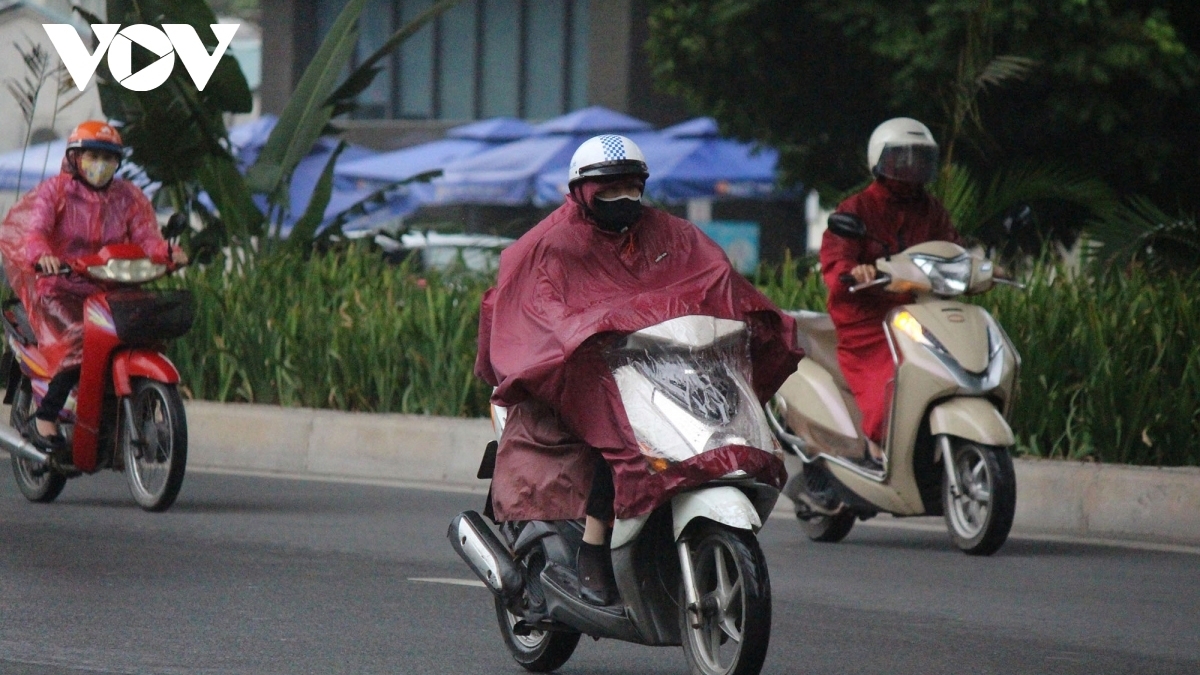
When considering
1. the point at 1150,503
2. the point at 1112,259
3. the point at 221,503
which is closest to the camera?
the point at 1150,503

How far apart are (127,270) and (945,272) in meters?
3.78

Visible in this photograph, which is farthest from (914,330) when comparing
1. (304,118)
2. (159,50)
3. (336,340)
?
(304,118)

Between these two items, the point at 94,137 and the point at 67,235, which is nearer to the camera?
the point at 94,137

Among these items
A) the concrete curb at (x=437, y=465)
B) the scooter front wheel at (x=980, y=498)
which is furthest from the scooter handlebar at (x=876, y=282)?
the concrete curb at (x=437, y=465)

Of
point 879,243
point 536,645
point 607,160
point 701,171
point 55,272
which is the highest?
point 607,160

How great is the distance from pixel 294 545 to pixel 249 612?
5.88ft

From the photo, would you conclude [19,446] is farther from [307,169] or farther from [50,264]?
[307,169]

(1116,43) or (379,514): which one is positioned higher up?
(1116,43)

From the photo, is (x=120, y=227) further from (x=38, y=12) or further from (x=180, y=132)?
(x=38, y=12)

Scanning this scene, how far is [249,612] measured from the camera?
7.16 metres

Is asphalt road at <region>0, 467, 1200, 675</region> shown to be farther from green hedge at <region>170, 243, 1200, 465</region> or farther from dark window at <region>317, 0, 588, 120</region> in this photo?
dark window at <region>317, 0, 588, 120</region>

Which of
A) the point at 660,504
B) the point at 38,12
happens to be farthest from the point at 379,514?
the point at 38,12

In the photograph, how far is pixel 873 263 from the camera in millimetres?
9531

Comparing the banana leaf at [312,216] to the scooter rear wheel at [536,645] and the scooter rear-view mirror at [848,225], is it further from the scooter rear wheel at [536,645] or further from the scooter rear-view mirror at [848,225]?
the scooter rear wheel at [536,645]
